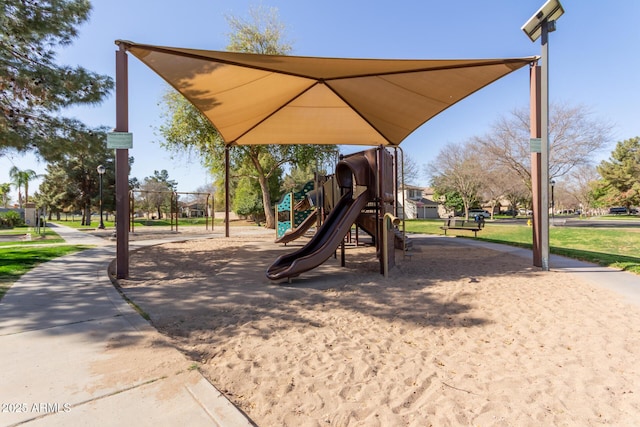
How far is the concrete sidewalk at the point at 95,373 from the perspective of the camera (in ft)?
6.65

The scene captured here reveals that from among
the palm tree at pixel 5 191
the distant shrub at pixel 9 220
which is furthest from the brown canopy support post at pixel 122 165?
the palm tree at pixel 5 191

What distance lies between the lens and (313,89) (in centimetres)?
1005

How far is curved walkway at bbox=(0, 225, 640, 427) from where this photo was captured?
6.66ft

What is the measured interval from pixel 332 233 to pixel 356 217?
27.0 inches

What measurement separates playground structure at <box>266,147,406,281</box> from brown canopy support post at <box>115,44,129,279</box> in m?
2.91

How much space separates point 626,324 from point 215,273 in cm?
693

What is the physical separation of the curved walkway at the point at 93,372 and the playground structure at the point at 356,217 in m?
2.93

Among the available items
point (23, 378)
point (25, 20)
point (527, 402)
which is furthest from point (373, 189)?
point (25, 20)

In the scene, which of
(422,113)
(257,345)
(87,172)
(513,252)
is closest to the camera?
(257,345)

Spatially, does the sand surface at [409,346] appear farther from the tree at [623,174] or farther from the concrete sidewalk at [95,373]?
the tree at [623,174]

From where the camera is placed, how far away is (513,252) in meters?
10.2

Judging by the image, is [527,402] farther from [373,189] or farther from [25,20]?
[25,20]

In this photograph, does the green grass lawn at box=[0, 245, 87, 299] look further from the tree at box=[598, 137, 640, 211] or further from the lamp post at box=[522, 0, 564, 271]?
the tree at box=[598, 137, 640, 211]

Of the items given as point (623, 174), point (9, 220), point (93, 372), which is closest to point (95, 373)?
point (93, 372)
